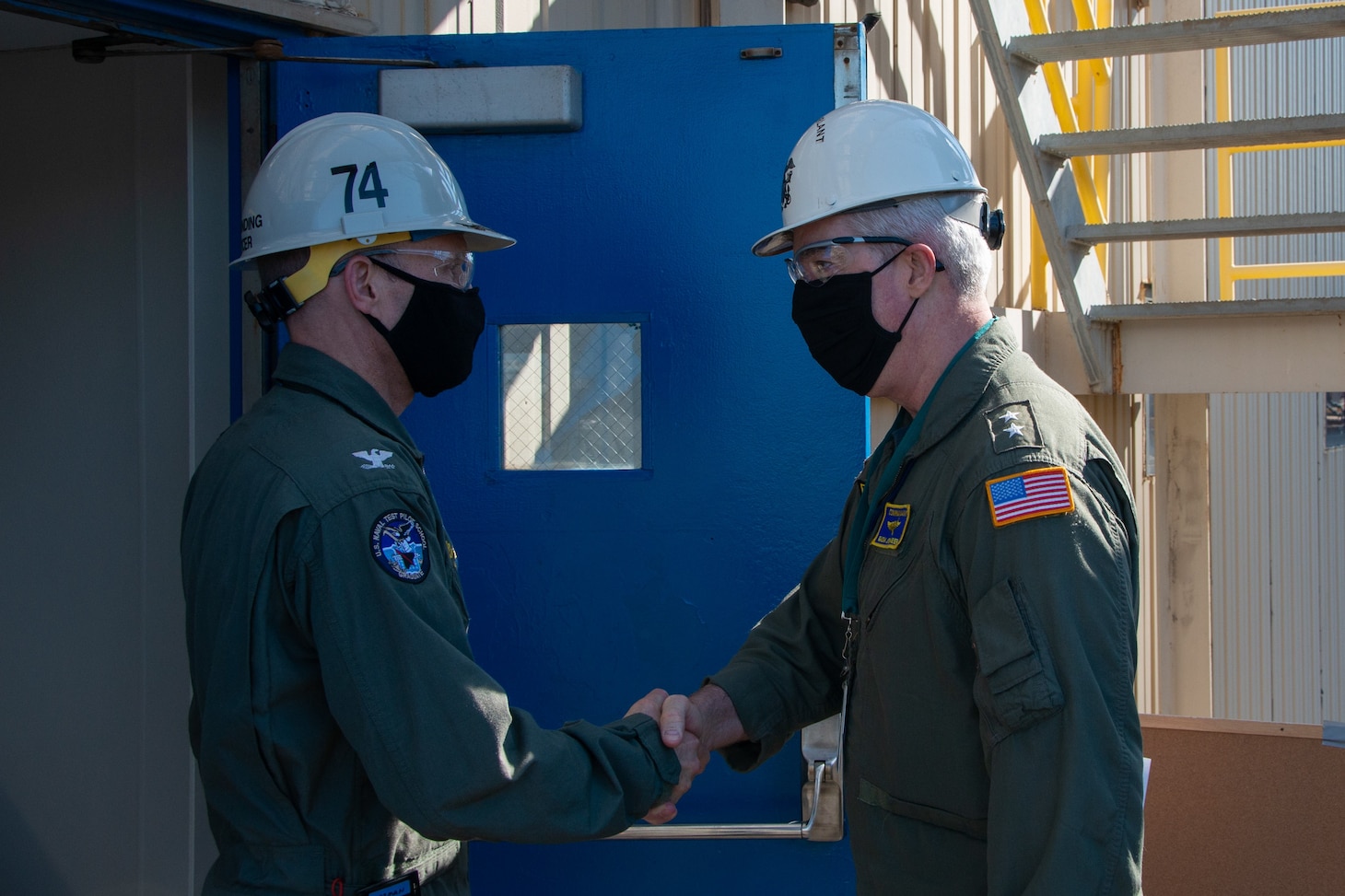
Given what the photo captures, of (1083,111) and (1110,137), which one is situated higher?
(1083,111)

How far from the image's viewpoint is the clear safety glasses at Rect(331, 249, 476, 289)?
7.04ft

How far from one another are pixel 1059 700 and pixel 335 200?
Answer: 59.3 inches

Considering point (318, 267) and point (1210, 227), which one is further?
point (1210, 227)

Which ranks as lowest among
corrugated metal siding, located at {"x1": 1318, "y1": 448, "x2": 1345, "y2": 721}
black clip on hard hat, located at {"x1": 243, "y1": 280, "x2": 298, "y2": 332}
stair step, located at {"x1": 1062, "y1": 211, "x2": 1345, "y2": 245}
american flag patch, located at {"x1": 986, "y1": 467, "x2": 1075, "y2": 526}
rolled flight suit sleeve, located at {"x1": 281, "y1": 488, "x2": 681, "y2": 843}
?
corrugated metal siding, located at {"x1": 1318, "y1": 448, "x2": 1345, "y2": 721}

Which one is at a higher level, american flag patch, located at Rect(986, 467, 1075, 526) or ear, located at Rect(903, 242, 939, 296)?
ear, located at Rect(903, 242, 939, 296)

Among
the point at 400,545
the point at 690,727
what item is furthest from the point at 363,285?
the point at 690,727

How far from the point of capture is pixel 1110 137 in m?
4.15

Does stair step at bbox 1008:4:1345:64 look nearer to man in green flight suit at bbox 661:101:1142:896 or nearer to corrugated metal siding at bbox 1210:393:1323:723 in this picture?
man in green flight suit at bbox 661:101:1142:896

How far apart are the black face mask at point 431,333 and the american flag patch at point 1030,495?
1.04 metres

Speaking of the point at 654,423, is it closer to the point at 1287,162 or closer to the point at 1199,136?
the point at 1199,136

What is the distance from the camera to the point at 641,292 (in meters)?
2.66

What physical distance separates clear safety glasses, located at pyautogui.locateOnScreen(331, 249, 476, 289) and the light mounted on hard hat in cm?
2

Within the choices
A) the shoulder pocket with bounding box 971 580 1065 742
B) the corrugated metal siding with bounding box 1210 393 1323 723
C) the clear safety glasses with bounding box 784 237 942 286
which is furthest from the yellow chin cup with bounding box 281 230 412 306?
the corrugated metal siding with bounding box 1210 393 1323 723

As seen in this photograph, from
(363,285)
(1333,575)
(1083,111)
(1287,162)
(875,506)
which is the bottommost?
(1333,575)
